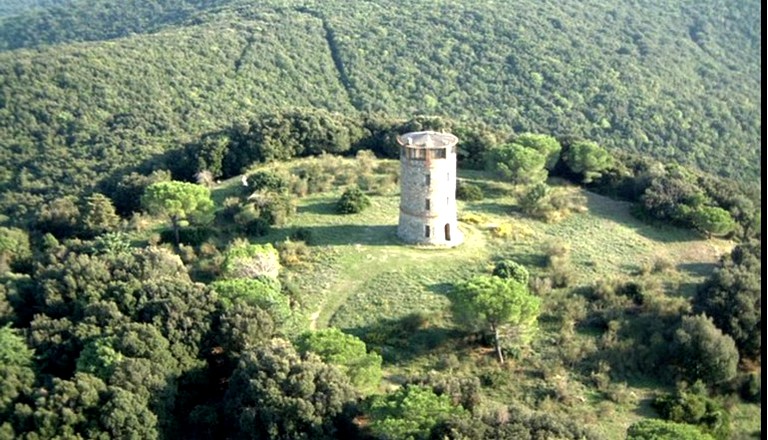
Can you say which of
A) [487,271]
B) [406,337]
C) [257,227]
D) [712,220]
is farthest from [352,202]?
[712,220]

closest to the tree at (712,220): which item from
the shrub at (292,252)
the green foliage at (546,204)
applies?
the green foliage at (546,204)

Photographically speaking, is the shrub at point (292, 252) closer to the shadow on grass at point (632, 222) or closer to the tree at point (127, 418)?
the tree at point (127, 418)

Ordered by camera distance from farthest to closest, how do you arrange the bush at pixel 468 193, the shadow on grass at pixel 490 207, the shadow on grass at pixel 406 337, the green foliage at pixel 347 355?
the bush at pixel 468 193, the shadow on grass at pixel 490 207, the shadow on grass at pixel 406 337, the green foliage at pixel 347 355

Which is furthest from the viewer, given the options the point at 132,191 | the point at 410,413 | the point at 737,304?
the point at 132,191

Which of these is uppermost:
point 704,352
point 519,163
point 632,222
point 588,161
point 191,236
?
point 588,161

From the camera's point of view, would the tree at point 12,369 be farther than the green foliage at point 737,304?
No

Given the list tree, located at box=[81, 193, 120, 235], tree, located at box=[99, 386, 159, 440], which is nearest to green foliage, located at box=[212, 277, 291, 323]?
tree, located at box=[99, 386, 159, 440]

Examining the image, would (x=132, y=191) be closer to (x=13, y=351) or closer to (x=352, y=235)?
(x=352, y=235)
